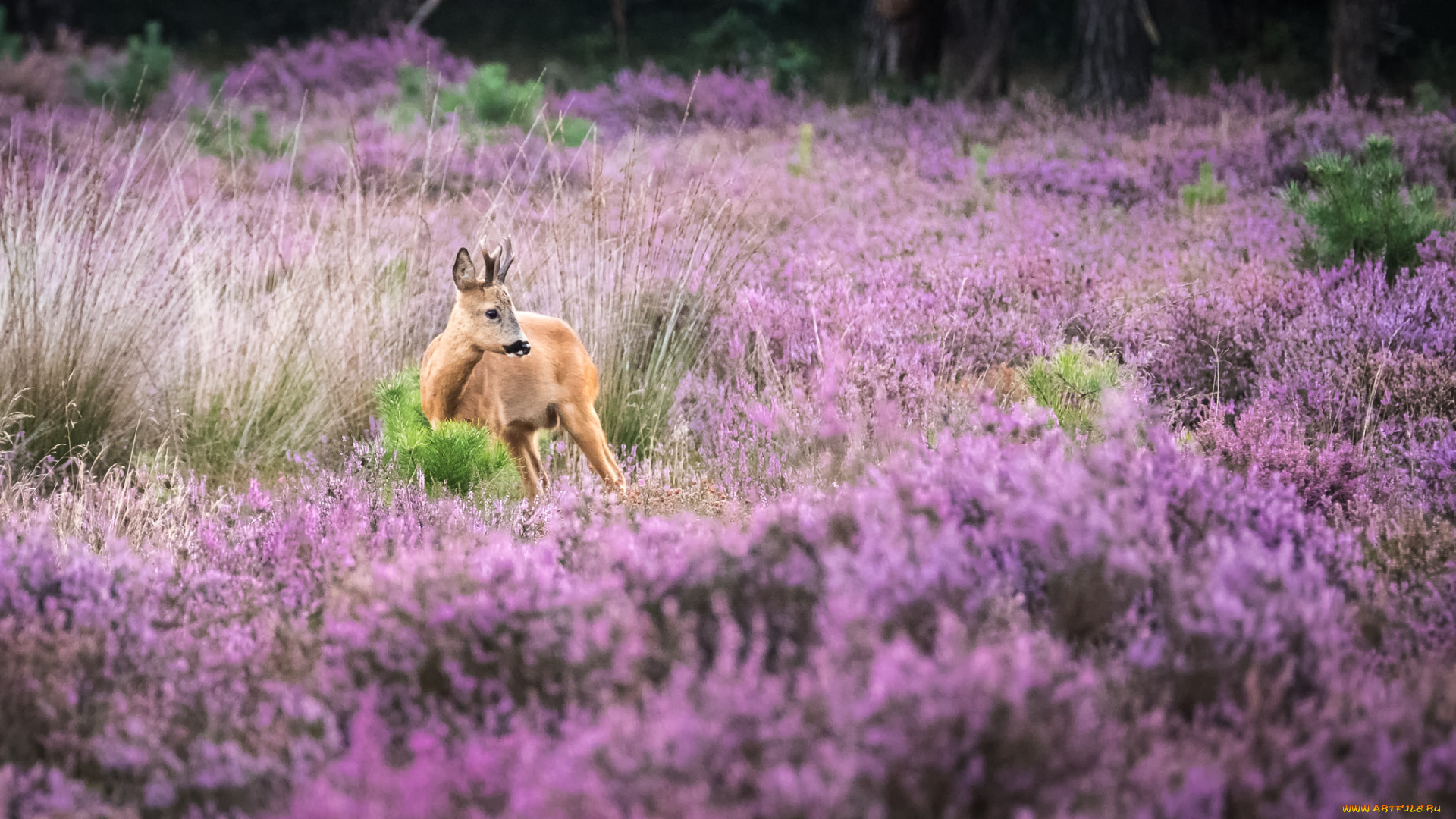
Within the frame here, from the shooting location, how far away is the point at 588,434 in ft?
10.5

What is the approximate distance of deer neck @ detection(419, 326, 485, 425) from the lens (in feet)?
10.1

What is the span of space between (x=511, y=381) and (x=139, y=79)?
10.1 m

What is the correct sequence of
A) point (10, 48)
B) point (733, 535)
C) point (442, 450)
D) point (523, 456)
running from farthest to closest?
1. point (10, 48)
2. point (523, 456)
3. point (442, 450)
4. point (733, 535)

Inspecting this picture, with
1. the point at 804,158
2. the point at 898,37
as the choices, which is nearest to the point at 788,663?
the point at 804,158

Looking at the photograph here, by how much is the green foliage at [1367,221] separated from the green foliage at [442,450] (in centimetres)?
367

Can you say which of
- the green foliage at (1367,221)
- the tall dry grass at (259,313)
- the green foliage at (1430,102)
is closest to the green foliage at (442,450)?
the tall dry grass at (259,313)

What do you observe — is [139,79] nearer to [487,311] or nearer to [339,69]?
[339,69]

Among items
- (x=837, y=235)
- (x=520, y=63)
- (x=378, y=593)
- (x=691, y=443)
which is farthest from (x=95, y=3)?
(x=378, y=593)

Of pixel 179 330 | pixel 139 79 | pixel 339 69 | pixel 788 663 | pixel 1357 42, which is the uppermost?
pixel 1357 42

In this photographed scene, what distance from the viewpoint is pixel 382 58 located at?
587 inches

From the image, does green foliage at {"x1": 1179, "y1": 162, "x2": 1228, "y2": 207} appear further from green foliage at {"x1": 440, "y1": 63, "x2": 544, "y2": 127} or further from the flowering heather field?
green foliage at {"x1": 440, "y1": 63, "x2": 544, "y2": 127}

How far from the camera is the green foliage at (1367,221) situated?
198 inches

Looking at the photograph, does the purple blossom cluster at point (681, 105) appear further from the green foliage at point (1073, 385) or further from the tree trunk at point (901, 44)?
the green foliage at point (1073, 385)

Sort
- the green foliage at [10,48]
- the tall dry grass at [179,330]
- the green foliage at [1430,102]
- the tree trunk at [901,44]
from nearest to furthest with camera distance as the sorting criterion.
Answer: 1. the tall dry grass at [179,330]
2. the green foliage at [1430,102]
3. the green foliage at [10,48]
4. the tree trunk at [901,44]
